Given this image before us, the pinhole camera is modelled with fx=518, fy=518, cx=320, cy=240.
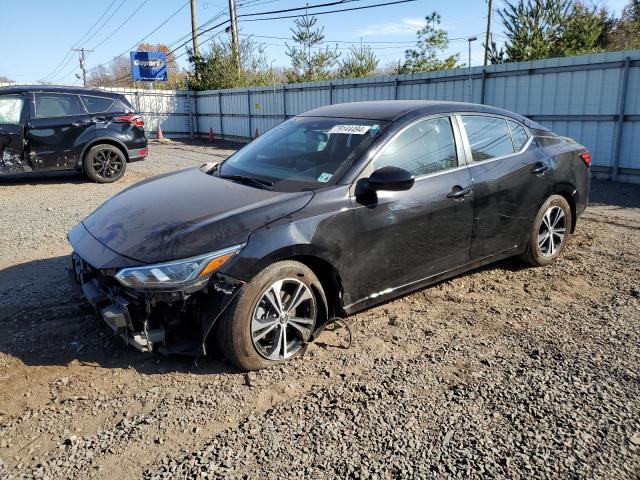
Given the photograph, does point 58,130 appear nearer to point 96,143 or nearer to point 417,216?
point 96,143

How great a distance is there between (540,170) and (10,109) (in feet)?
29.6

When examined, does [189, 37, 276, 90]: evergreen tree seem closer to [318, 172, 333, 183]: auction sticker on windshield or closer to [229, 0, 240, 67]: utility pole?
[229, 0, 240, 67]: utility pole

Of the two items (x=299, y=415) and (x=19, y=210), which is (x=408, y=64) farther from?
(x=299, y=415)

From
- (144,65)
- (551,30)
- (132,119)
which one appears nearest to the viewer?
(132,119)

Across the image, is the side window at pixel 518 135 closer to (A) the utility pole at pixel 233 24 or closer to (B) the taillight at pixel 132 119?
(B) the taillight at pixel 132 119

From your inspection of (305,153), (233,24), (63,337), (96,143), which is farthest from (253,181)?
(233,24)

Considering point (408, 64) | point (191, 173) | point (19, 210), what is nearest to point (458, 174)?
point (191, 173)

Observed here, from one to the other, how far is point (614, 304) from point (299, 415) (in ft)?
9.92

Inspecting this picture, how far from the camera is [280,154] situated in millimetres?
4250

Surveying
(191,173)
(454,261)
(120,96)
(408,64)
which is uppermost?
(408,64)

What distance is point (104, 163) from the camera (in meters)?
10.4

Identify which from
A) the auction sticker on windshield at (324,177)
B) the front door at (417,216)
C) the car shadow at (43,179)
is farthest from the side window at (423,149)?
the car shadow at (43,179)

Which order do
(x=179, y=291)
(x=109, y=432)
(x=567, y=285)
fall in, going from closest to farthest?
(x=109, y=432) → (x=179, y=291) → (x=567, y=285)

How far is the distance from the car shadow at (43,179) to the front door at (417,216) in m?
8.52
